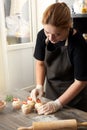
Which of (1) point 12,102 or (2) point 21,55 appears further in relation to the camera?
(2) point 21,55

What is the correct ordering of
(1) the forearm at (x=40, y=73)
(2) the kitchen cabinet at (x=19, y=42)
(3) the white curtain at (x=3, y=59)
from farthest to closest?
(2) the kitchen cabinet at (x=19, y=42) < (3) the white curtain at (x=3, y=59) < (1) the forearm at (x=40, y=73)

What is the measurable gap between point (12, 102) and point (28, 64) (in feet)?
7.07

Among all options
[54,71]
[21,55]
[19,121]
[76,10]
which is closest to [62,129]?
[19,121]

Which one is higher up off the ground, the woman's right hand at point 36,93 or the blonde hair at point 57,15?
the blonde hair at point 57,15

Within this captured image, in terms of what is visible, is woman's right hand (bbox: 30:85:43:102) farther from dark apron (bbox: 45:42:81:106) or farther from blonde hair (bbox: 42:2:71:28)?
blonde hair (bbox: 42:2:71:28)

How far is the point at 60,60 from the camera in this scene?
4.57 feet

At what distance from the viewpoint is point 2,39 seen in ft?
9.18

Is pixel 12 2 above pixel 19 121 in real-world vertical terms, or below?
above

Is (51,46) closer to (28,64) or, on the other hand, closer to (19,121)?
(19,121)

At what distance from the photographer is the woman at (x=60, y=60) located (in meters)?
1.16

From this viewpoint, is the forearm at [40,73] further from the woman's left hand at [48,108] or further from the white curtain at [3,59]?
the white curtain at [3,59]

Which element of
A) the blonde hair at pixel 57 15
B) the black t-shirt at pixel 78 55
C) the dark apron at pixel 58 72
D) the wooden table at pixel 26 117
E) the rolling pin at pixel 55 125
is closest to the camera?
the rolling pin at pixel 55 125

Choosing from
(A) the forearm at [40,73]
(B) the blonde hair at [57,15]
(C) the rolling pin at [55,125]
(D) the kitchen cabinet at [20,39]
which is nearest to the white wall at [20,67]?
(D) the kitchen cabinet at [20,39]

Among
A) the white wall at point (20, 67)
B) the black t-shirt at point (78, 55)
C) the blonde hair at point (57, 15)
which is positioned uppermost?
the blonde hair at point (57, 15)
